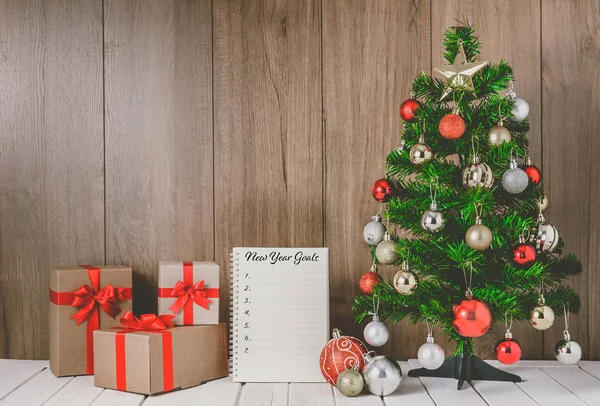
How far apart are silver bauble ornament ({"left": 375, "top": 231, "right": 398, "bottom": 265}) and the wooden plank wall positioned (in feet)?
0.86

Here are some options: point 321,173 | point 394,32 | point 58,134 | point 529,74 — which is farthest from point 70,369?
point 529,74

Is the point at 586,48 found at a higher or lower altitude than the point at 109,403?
higher

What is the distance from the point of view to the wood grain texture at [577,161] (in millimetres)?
1607

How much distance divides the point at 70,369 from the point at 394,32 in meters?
1.21

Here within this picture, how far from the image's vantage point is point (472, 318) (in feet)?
4.00

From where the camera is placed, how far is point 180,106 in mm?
1668

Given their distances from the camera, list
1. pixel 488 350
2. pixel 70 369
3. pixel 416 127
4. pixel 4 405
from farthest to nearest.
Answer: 1. pixel 488 350
2. pixel 70 369
3. pixel 416 127
4. pixel 4 405

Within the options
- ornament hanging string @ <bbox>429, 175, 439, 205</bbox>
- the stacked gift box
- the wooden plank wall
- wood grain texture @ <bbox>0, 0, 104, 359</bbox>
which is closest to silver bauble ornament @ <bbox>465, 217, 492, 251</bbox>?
ornament hanging string @ <bbox>429, 175, 439, 205</bbox>

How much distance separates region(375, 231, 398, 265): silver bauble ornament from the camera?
1.36m

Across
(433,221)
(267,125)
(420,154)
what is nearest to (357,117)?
(267,125)

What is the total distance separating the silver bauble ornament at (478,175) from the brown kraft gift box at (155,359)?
69 cm

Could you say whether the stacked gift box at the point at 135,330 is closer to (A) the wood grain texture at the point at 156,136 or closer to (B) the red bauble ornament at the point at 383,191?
(A) the wood grain texture at the point at 156,136

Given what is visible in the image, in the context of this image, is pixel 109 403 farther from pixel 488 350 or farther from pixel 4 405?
pixel 488 350

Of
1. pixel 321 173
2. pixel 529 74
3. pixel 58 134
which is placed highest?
pixel 529 74
